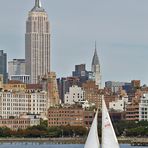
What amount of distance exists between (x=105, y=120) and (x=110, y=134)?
1.22m

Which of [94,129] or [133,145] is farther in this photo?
[133,145]

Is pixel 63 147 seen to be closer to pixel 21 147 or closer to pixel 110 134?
pixel 21 147

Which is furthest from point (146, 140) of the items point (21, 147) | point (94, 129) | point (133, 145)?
point (94, 129)

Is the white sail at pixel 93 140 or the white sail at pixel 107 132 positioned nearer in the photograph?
the white sail at pixel 107 132

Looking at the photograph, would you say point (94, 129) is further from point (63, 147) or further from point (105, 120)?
point (63, 147)

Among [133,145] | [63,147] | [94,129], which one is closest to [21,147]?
[63,147]

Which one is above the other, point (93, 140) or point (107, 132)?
point (107, 132)

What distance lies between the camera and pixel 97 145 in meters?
85.6

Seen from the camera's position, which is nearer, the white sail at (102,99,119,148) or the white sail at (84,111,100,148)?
the white sail at (102,99,119,148)

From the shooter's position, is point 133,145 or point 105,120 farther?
point 133,145

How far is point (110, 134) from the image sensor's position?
84.4 m

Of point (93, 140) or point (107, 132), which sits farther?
point (93, 140)

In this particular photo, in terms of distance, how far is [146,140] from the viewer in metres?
195

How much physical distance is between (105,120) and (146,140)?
111872 mm
